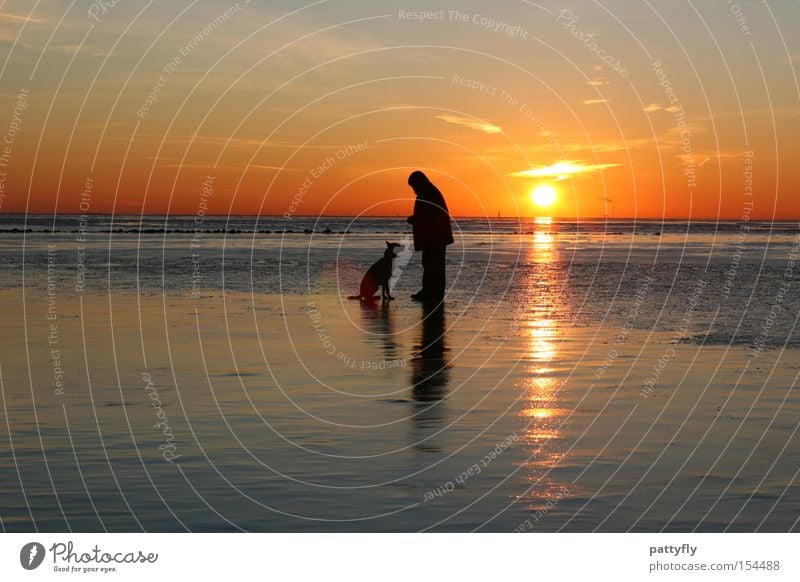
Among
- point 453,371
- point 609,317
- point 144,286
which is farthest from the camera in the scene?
point 144,286

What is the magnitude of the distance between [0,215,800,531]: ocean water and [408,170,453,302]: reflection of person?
1055mm

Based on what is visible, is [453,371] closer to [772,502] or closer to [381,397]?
[381,397]

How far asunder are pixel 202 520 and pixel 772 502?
3.76 m

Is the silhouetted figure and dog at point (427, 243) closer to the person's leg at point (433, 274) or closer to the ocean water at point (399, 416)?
the person's leg at point (433, 274)

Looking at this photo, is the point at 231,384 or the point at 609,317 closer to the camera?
the point at 231,384

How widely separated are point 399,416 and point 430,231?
12.8m

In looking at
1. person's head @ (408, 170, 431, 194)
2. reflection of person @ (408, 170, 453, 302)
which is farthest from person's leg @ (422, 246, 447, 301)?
person's head @ (408, 170, 431, 194)

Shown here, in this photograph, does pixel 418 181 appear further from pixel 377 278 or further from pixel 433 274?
pixel 377 278

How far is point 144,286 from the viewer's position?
91.3 feet

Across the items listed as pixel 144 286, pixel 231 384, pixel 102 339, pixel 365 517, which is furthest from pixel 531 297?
pixel 365 517

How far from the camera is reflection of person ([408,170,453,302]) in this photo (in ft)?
76.8

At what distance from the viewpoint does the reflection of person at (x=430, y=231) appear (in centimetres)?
→ 2341

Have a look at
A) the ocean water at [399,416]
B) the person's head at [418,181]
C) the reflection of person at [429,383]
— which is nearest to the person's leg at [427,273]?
the ocean water at [399,416]

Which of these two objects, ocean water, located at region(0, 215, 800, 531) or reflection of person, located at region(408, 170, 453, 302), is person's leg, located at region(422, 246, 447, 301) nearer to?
reflection of person, located at region(408, 170, 453, 302)
